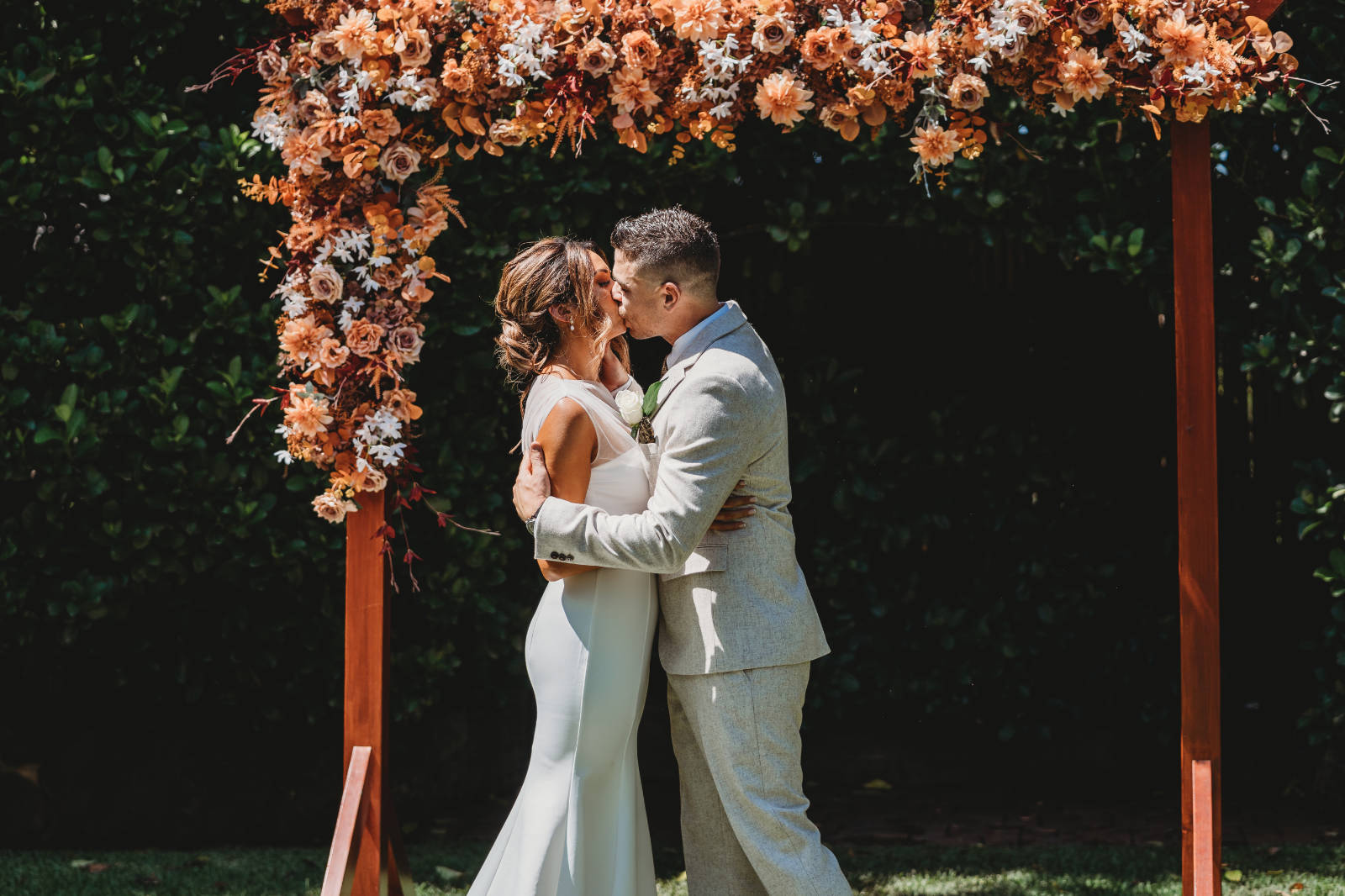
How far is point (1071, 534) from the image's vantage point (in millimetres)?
5883

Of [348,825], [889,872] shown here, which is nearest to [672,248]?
[348,825]

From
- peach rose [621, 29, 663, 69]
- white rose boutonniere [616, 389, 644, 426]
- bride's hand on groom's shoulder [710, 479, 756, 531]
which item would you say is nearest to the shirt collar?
white rose boutonniere [616, 389, 644, 426]

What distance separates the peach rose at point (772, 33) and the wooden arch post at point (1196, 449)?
3.63 feet

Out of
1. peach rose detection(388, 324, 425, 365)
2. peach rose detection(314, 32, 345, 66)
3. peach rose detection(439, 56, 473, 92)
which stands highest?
peach rose detection(314, 32, 345, 66)

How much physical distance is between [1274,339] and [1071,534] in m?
1.24

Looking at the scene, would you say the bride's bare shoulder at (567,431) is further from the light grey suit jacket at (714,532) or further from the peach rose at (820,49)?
the peach rose at (820,49)

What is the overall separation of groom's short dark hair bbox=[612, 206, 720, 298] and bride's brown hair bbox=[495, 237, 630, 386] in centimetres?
18

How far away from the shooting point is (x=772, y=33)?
11.3 ft

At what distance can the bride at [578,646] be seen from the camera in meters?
3.43

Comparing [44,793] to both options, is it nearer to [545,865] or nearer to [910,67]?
[545,865]

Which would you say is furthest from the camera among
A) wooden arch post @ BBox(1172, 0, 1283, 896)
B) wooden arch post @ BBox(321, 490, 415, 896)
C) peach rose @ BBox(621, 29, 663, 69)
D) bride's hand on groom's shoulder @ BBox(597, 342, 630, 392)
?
bride's hand on groom's shoulder @ BBox(597, 342, 630, 392)

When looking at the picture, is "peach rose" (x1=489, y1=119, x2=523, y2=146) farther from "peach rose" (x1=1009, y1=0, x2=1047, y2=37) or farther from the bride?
"peach rose" (x1=1009, y1=0, x2=1047, y2=37)

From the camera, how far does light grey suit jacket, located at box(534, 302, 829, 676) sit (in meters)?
3.26

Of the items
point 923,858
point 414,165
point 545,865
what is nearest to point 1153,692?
point 923,858
